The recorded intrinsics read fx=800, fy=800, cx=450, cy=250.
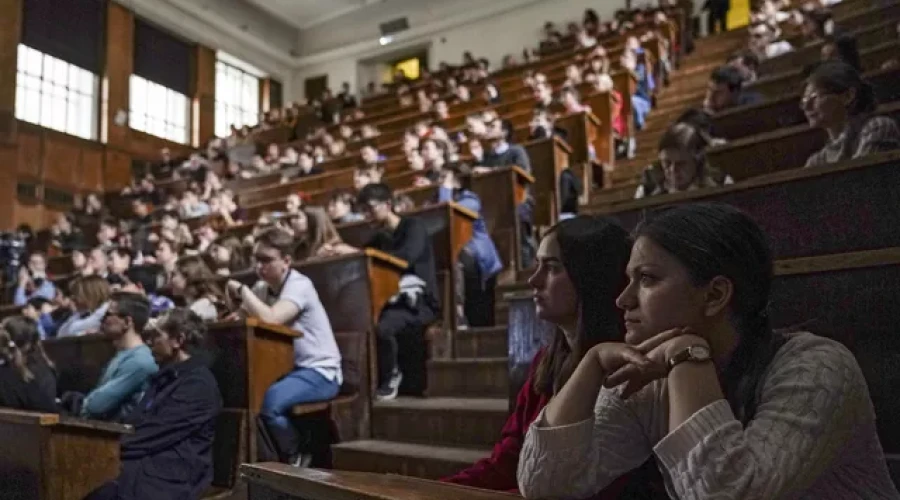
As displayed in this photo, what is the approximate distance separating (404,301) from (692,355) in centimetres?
126

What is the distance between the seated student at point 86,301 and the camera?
7.42ft

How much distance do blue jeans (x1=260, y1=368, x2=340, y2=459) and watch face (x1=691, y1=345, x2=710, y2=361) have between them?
1.12m

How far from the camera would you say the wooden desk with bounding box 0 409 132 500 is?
3.92 ft

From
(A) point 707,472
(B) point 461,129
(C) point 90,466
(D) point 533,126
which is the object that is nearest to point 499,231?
(D) point 533,126

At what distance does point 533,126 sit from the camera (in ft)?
9.61

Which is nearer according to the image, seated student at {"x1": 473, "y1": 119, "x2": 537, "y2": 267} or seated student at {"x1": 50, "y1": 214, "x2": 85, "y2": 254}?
seated student at {"x1": 473, "y1": 119, "x2": 537, "y2": 267}

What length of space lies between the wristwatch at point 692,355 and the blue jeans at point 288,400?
1110mm

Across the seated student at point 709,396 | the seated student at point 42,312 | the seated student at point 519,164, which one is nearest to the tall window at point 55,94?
the seated student at point 42,312

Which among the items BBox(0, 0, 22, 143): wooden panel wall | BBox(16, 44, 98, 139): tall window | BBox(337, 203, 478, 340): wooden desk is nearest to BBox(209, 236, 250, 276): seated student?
BBox(337, 203, 478, 340): wooden desk

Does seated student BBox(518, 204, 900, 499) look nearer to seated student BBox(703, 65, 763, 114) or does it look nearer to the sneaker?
the sneaker

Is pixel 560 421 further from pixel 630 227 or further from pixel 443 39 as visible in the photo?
pixel 443 39

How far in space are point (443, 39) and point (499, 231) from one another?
5.11 m

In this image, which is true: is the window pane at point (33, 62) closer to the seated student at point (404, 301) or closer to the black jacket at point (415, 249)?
the seated student at point (404, 301)

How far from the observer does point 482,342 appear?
1.76 meters
